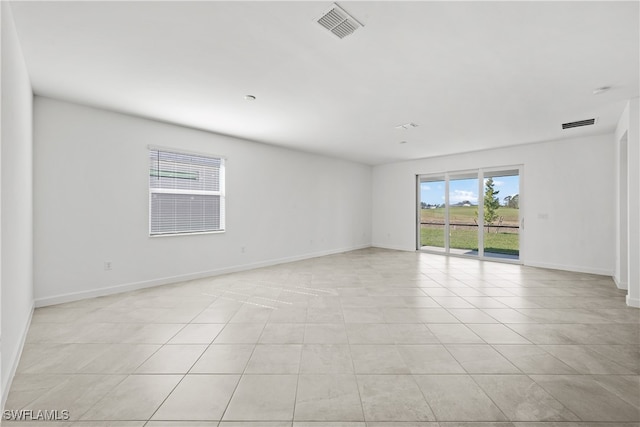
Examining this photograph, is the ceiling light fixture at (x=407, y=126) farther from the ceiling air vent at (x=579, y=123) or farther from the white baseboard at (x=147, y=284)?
the white baseboard at (x=147, y=284)

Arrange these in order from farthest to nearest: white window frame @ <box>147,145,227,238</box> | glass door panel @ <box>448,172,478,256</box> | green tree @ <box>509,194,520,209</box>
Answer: glass door panel @ <box>448,172,478,256</box>, green tree @ <box>509,194,520,209</box>, white window frame @ <box>147,145,227,238</box>

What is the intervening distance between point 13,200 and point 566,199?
28.2 feet

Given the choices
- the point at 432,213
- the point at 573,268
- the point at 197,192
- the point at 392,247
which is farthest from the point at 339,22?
the point at 392,247

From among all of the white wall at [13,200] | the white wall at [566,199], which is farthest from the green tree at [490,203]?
the white wall at [13,200]

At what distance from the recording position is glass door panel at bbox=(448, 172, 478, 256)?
727 cm

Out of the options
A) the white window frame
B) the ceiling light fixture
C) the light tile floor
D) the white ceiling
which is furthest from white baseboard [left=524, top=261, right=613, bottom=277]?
the white window frame

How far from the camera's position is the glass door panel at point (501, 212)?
22.0 ft

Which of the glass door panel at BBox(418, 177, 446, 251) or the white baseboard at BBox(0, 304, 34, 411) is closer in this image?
the white baseboard at BBox(0, 304, 34, 411)

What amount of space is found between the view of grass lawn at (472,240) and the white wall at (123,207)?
14.3ft

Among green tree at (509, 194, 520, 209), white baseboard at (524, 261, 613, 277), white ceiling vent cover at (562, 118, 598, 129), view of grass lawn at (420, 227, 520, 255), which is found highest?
white ceiling vent cover at (562, 118, 598, 129)

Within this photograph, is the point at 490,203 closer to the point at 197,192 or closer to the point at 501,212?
the point at 501,212

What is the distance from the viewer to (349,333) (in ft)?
9.25

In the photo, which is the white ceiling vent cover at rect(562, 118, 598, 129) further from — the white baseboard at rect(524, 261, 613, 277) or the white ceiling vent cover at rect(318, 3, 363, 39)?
the white ceiling vent cover at rect(318, 3, 363, 39)

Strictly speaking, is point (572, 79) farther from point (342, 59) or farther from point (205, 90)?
point (205, 90)
